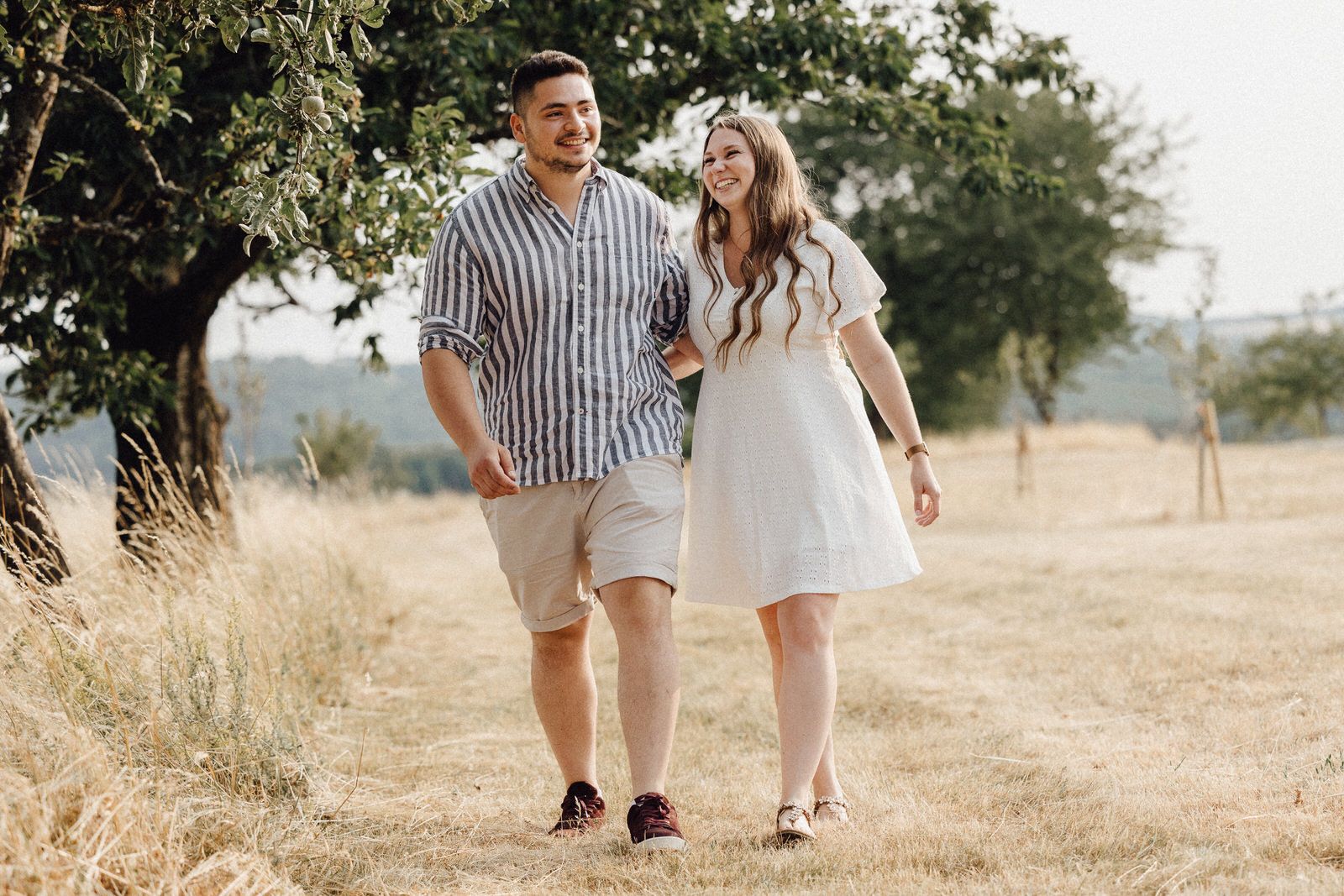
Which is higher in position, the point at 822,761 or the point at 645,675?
the point at 645,675

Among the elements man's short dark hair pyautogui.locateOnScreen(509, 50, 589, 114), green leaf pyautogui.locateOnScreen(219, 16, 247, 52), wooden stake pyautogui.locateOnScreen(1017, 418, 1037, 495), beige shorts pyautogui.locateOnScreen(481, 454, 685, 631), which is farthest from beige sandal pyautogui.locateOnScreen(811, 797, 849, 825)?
wooden stake pyautogui.locateOnScreen(1017, 418, 1037, 495)

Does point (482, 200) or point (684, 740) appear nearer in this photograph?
point (482, 200)

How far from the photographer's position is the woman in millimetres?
3426

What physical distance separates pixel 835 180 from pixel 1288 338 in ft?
63.3

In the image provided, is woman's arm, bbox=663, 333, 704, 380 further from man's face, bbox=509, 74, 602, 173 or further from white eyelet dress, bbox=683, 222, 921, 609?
man's face, bbox=509, 74, 602, 173

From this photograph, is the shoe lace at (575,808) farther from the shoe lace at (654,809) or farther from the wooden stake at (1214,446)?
the wooden stake at (1214,446)

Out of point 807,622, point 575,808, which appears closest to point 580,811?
point 575,808

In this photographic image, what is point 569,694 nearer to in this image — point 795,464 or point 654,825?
point 654,825

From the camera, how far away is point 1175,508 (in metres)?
14.3

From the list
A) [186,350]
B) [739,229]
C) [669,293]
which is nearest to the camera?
[739,229]

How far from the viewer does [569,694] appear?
12.3 ft

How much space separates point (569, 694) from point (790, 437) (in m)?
1.08

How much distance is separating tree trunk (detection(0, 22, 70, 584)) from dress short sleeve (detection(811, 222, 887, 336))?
9.56 feet

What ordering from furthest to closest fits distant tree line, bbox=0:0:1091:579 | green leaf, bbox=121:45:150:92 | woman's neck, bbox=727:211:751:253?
distant tree line, bbox=0:0:1091:579
woman's neck, bbox=727:211:751:253
green leaf, bbox=121:45:150:92
